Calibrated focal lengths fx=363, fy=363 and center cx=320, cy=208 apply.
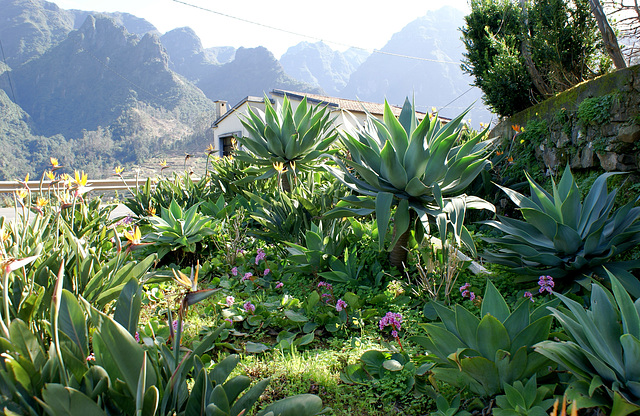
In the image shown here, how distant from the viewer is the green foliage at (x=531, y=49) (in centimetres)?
446

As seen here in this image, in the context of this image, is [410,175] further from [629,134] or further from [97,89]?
[97,89]

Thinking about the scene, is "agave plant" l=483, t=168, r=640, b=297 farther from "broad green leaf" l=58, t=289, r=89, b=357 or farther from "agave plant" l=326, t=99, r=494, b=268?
"broad green leaf" l=58, t=289, r=89, b=357

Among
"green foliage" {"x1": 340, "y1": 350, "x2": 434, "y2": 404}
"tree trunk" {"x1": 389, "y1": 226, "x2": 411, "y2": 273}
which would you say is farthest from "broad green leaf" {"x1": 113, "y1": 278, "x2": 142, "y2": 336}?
"tree trunk" {"x1": 389, "y1": 226, "x2": 411, "y2": 273}

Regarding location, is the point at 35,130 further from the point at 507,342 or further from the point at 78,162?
the point at 507,342

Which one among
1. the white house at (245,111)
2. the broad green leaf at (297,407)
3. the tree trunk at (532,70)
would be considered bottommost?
the broad green leaf at (297,407)

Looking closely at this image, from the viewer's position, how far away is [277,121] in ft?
14.7

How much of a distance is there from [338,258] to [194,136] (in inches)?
2383

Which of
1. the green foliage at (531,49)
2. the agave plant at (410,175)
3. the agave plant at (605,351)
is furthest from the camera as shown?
the green foliage at (531,49)

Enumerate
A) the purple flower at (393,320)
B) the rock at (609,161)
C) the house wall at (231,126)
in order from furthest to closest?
the house wall at (231,126), the rock at (609,161), the purple flower at (393,320)

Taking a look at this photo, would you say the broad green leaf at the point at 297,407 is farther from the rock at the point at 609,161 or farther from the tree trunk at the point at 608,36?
the tree trunk at the point at 608,36

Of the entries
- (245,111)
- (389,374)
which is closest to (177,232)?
(389,374)

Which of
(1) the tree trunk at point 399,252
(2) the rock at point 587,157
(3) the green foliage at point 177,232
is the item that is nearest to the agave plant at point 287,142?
(3) the green foliage at point 177,232

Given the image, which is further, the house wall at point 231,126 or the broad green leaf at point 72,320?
the house wall at point 231,126

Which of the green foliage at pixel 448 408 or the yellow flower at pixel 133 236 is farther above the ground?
the yellow flower at pixel 133 236
